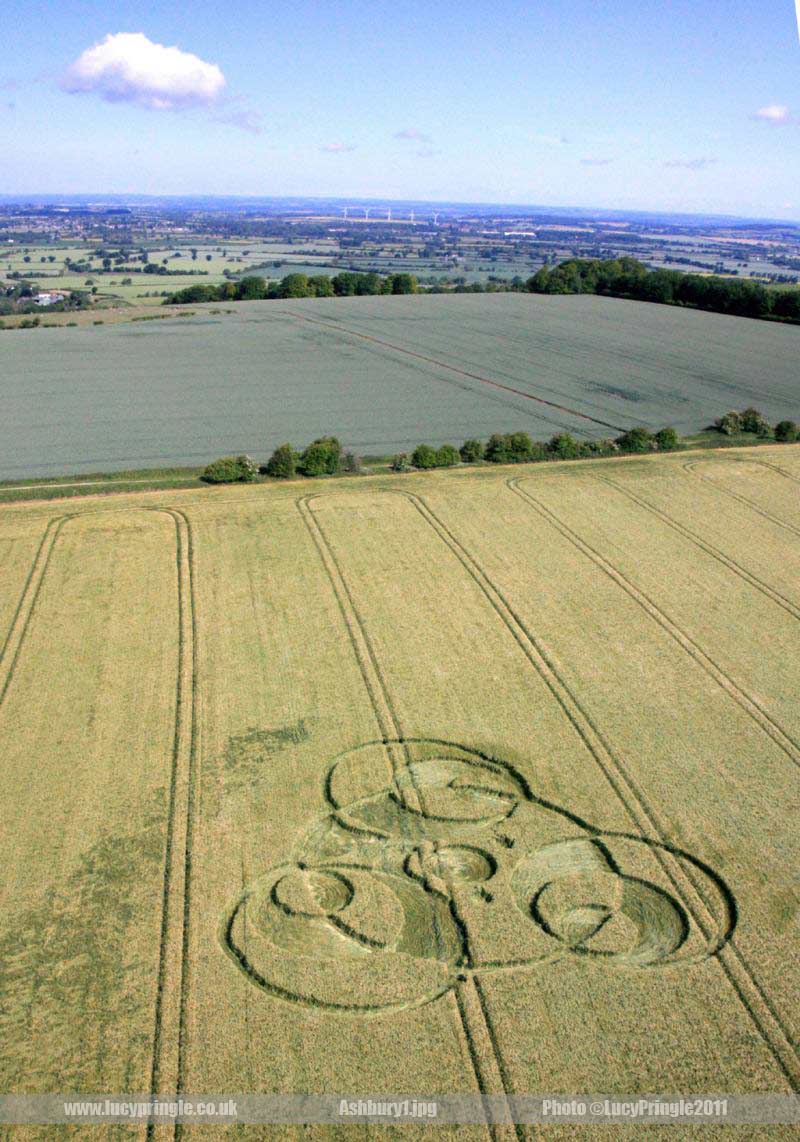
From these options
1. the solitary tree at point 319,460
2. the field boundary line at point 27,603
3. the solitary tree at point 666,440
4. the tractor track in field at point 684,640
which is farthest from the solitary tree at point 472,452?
the field boundary line at point 27,603

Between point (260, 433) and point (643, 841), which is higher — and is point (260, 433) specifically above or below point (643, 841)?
above

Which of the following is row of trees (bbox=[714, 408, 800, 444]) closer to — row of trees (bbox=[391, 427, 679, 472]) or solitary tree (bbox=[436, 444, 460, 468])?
row of trees (bbox=[391, 427, 679, 472])

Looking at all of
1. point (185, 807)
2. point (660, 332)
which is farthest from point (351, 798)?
point (660, 332)

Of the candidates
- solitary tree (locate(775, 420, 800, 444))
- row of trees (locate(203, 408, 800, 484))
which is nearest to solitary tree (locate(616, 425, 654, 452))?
row of trees (locate(203, 408, 800, 484))

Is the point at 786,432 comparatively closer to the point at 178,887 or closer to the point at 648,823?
the point at 648,823

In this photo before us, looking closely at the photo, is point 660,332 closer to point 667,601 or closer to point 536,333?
point 536,333

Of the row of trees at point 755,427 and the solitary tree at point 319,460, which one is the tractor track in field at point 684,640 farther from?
the row of trees at point 755,427
